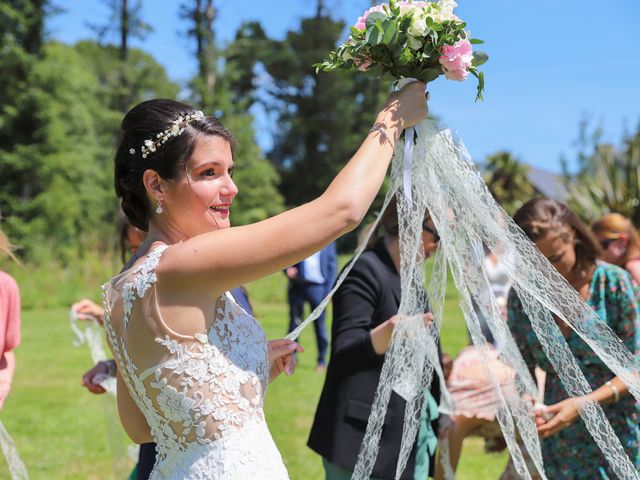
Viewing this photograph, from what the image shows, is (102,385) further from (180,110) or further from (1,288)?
(180,110)

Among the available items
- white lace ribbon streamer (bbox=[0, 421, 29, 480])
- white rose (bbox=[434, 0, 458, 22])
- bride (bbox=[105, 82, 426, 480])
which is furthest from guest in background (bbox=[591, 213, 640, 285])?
white lace ribbon streamer (bbox=[0, 421, 29, 480])

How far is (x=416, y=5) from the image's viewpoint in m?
2.42

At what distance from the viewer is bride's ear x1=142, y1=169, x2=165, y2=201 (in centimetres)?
218

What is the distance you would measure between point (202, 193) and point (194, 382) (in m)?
0.54

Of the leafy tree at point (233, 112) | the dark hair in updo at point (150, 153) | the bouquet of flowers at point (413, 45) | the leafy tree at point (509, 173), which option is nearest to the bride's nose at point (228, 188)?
the dark hair in updo at point (150, 153)

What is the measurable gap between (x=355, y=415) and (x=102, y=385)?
4.84 feet

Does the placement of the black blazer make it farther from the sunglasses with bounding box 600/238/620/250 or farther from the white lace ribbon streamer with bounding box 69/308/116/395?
the sunglasses with bounding box 600/238/620/250

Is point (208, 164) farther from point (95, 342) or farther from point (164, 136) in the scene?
point (95, 342)

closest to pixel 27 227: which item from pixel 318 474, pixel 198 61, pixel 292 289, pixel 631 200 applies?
pixel 198 61

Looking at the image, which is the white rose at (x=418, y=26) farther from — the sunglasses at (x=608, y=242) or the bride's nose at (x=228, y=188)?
the sunglasses at (x=608, y=242)

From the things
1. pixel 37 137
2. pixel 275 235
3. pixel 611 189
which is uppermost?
pixel 37 137

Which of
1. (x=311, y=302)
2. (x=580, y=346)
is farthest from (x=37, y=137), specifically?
(x=580, y=346)

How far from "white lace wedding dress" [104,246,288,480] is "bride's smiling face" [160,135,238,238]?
0.14m

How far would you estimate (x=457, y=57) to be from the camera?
7.70ft
